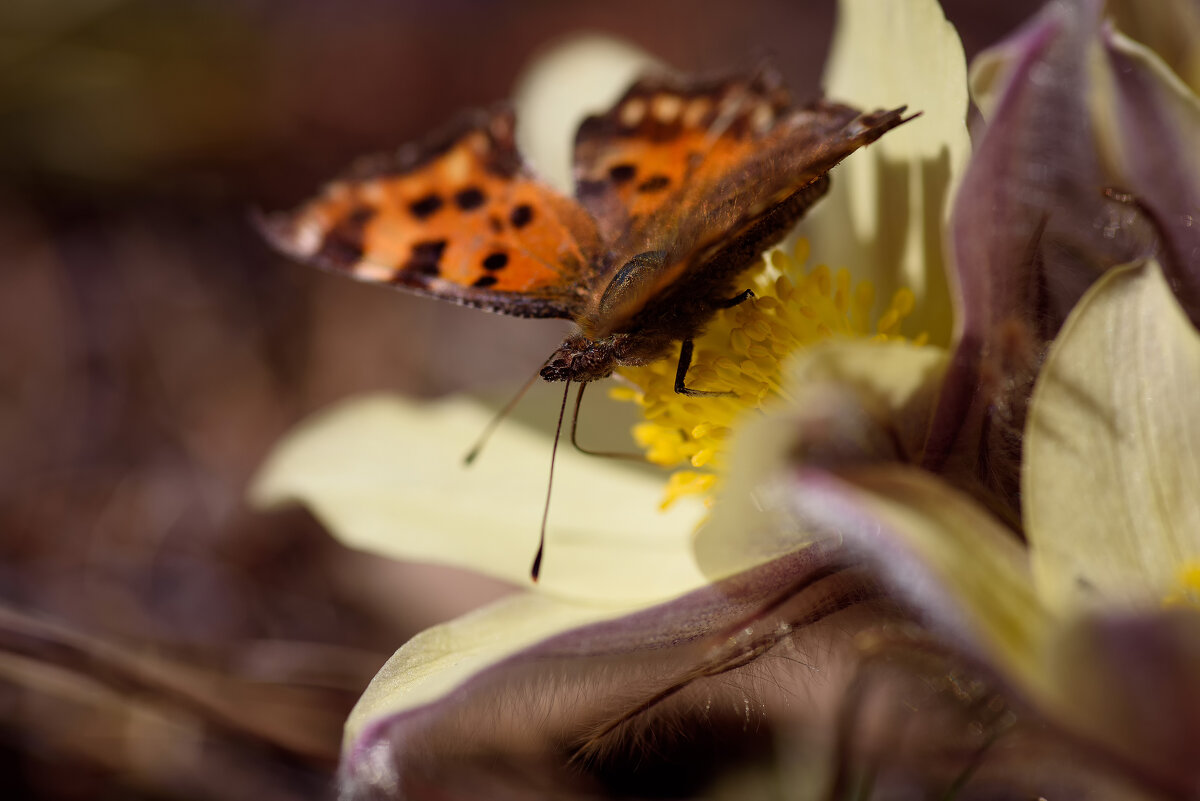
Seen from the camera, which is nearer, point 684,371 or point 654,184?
point 684,371

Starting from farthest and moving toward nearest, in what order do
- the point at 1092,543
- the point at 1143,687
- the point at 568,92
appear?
the point at 568,92, the point at 1092,543, the point at 1143,687

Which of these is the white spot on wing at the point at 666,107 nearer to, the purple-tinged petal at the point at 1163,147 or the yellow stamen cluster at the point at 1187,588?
the purple-tinged petal at the point at 1163,147

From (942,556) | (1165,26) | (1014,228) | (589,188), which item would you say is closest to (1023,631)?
(942,556)

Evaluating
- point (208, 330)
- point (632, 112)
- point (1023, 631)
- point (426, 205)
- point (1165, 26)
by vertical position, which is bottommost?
point (208, 330)

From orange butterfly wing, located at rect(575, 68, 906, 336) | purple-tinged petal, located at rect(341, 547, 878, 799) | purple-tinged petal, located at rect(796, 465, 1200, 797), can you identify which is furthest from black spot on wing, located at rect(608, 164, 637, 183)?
purple-tinged petal, located at rect(796, 465, 1200, 797)

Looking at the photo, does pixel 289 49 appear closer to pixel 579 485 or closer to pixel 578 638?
pixel 579 485

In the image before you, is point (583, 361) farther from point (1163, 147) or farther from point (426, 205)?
point (1163, 147)
